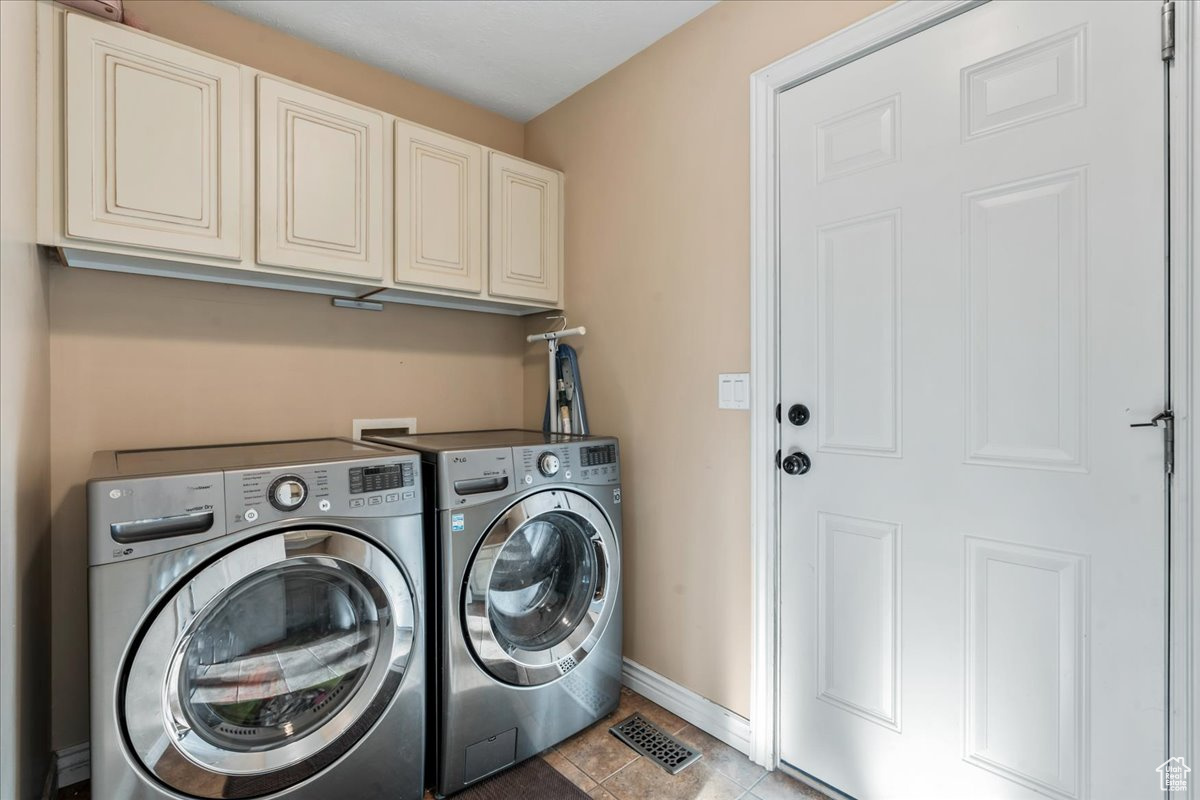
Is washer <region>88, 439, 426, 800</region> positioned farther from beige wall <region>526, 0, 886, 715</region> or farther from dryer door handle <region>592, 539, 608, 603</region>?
beige wall <region>526, 0, 886, 715</region>

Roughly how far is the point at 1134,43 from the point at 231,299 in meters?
2.54

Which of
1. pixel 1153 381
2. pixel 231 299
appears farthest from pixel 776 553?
pixel 231 299

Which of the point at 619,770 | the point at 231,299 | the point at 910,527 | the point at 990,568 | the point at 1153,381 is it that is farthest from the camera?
the point at 231,299

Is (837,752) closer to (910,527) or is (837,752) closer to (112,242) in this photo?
(910,527)

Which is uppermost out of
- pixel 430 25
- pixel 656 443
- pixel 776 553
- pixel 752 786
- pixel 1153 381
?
pixel 430 25

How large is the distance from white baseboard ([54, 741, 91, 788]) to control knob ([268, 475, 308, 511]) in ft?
3.56

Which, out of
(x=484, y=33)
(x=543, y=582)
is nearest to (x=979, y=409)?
(x=543, y=582)

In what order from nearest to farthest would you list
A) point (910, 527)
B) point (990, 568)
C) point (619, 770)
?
point (990, 568), point (910, 527), point (619, 770)

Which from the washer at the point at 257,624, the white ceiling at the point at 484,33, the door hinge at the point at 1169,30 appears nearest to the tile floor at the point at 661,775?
the washer at the point at 257,624

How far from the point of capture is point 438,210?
6.88 feet

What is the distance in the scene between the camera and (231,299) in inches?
77.5

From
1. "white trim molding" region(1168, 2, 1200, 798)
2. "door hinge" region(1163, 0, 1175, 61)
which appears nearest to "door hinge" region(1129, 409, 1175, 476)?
"white trim molding" region(1168, 2, 1200, 798)

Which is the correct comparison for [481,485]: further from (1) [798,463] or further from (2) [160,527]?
(1) [798,463]

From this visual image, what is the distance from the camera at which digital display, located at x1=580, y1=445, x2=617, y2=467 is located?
1927 mm
